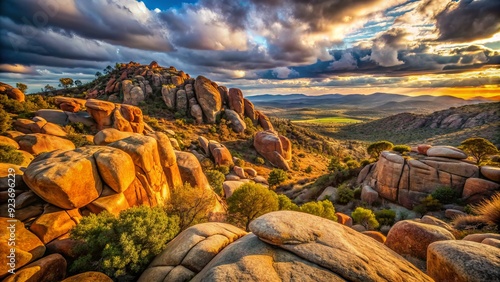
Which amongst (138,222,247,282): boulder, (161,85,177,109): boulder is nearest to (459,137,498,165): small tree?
(138,222,247,282): boulder

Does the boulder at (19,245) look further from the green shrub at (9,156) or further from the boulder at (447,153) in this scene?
the boulder at (447,153)

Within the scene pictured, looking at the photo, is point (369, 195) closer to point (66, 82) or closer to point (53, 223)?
point (53, 223)

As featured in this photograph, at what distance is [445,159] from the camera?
25.5 metres

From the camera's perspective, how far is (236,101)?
65938mm

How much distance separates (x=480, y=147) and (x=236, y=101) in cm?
5427

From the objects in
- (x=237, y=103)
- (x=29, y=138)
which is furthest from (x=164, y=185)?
(x=237, y=103)

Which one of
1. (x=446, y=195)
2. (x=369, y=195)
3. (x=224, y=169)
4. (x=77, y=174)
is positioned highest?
(x=77, y=174)

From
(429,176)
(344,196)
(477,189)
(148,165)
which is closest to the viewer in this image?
(148,165)

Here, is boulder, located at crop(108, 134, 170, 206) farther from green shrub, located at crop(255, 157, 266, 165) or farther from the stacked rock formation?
green shrub, located at crop(255, 157, 266, 165)

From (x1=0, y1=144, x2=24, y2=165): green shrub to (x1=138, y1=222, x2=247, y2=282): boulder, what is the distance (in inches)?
645

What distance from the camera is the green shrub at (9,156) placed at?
634 inches

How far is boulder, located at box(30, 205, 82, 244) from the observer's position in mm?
10086

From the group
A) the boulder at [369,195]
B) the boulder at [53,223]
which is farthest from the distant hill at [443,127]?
the boulder at [53,223]

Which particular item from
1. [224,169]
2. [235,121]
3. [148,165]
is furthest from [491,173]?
[235,121]
